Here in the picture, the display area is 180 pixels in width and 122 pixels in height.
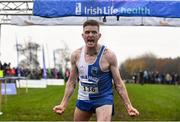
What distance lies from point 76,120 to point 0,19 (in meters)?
29.5

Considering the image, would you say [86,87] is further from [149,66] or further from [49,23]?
[149,66]

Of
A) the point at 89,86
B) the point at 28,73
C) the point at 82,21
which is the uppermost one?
the point at 82,21

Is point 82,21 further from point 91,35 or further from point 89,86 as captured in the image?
point 91,35

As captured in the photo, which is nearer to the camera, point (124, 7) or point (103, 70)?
point (103, 70)

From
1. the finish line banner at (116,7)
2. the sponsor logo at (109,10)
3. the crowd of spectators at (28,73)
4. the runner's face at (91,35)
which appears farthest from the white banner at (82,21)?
the runner's face at (91,35)

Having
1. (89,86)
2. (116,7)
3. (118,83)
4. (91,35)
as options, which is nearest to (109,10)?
(116,7)

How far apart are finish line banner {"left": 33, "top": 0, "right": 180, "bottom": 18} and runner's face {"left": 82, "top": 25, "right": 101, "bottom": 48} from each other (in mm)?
10088

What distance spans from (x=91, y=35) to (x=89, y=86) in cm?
68

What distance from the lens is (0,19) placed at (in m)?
35.6

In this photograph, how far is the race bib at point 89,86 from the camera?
262 inches

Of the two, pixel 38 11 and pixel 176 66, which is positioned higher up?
pixel 38 11

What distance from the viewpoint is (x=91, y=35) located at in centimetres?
645

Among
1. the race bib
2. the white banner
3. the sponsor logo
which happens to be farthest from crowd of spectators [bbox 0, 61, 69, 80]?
the race bib

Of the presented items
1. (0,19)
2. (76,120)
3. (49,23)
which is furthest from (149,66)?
(76,120)
